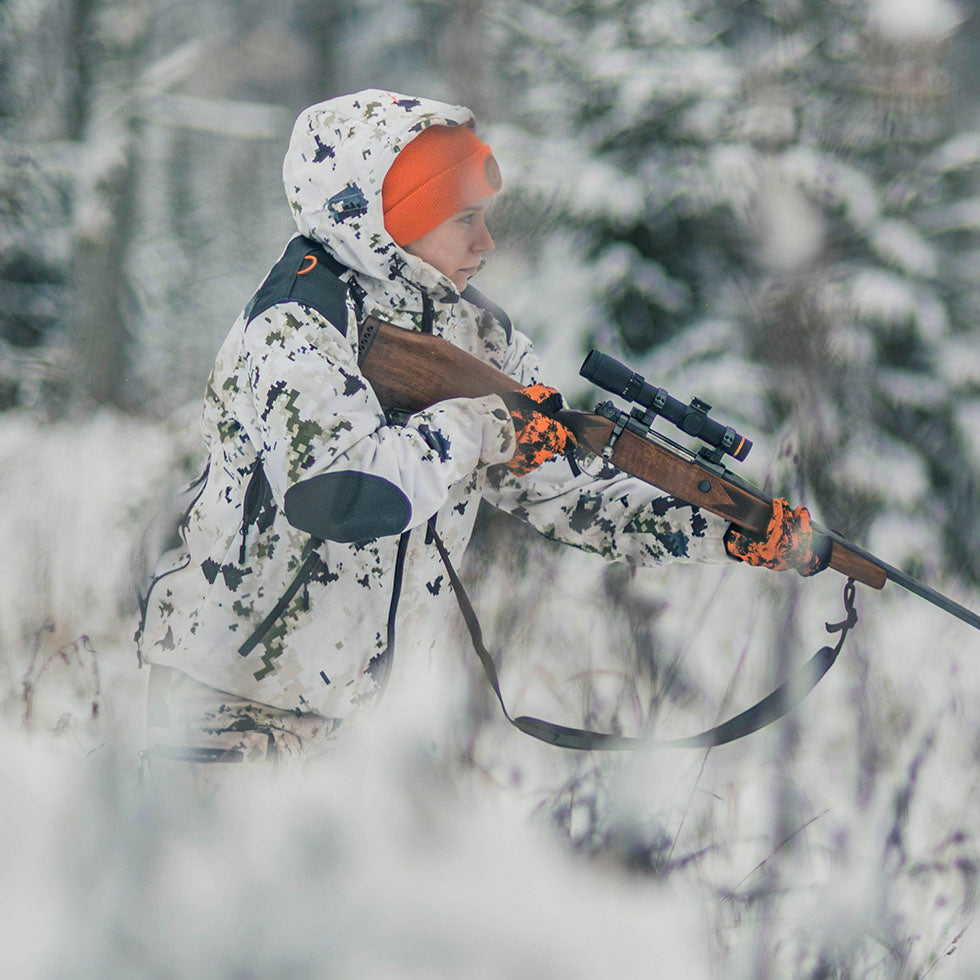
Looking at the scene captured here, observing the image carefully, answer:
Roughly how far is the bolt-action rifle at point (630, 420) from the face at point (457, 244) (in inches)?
7.2

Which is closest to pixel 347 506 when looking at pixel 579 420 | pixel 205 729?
pixel 579 420

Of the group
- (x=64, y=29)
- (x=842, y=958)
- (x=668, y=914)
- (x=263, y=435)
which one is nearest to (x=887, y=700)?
(x=842, y=958)

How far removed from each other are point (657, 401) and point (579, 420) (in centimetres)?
15

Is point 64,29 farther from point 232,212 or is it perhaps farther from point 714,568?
point 714,568

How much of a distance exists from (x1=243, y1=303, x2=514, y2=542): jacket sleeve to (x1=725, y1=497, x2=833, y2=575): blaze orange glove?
66 centimetres

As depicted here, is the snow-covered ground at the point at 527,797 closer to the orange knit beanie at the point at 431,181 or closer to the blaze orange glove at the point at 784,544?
the blaze orange glove at the point at 784,544

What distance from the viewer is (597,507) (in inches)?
83.7

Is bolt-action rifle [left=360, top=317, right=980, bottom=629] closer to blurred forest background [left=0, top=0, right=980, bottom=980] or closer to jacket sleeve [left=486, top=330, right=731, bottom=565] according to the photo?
jacket sleeve [left=486, top=330, right=731, bottom=565]

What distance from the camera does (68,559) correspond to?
2.71 m

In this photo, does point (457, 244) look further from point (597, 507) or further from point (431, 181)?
point (597, 507)

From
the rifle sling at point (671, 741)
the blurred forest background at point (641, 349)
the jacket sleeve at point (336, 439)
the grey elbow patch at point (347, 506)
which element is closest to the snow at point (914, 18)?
the blurred forest background at point (641, 349)

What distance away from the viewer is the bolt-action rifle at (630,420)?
5.62 feet

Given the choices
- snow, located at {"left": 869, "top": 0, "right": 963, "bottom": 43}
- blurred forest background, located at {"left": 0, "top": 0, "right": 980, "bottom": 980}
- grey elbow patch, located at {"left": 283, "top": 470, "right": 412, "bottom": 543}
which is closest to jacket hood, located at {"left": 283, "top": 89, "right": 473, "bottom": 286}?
grey elbow patch, located at {"left": 283, "top": 470, "right": 412, "bottom": 543}

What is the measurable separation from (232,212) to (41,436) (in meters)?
0.84
